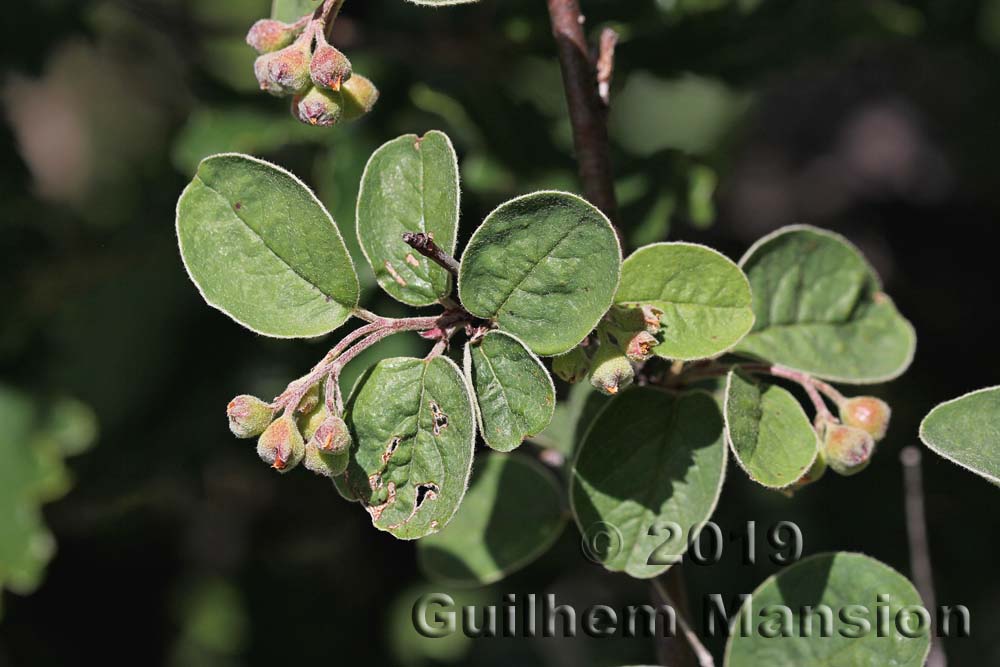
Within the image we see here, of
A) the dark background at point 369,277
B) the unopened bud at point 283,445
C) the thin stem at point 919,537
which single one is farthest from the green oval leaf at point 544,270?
the dark background at point 369,277

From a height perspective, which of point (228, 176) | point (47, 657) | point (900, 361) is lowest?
point (47, 657)

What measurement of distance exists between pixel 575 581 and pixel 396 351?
3.19 ft

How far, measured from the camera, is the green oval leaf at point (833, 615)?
56.2 inches

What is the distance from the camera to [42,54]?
2586 mm

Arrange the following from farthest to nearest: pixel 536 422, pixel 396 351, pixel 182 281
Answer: pixel 182 281 < pixel 396 351 < pixel 536 422

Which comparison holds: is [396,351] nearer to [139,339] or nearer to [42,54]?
[139,339]

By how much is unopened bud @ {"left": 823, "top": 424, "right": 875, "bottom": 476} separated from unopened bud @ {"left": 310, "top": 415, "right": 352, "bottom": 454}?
594 mm

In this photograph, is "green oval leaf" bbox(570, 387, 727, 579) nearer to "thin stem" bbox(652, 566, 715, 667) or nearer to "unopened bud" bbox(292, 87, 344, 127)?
"thin stem" bbox(652, 566, 715, 667)

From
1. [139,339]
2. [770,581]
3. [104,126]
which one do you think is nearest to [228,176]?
[770,581]

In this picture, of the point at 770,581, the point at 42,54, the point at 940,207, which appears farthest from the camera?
the point at 940,207

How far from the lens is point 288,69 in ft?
4.06

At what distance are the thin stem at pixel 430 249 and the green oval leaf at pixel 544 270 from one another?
3 centimetres

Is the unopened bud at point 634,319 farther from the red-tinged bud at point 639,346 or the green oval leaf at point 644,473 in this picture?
the green oval leaf at point 644,473

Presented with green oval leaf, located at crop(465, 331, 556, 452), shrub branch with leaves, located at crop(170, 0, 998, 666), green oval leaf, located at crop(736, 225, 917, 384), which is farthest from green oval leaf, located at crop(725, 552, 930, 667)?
green oval leaf, located at crop(465, 331, 556, 452)
